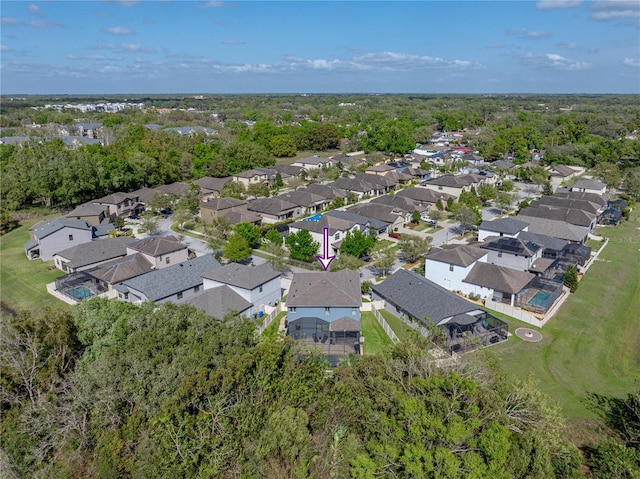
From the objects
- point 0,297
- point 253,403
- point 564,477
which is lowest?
point 0,297

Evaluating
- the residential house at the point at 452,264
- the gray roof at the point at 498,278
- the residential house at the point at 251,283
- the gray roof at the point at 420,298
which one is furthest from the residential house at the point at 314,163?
the gray roof at the point at 498,278

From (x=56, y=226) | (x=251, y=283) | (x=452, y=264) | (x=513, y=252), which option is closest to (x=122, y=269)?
(x=251, y=283)

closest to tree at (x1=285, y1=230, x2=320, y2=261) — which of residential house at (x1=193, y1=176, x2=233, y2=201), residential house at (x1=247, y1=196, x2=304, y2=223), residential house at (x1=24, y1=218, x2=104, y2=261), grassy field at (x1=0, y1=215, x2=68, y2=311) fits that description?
residential house at (x1=247, y1=196, x2=304, y2=223)

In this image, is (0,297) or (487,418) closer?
(487,418)

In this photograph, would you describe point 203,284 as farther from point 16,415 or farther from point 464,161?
point 464,161

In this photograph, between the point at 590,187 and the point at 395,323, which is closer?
the point at 395,323

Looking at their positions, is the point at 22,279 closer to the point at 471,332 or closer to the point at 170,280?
the point at 170,280

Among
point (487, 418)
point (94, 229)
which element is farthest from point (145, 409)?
point (94, 229)
